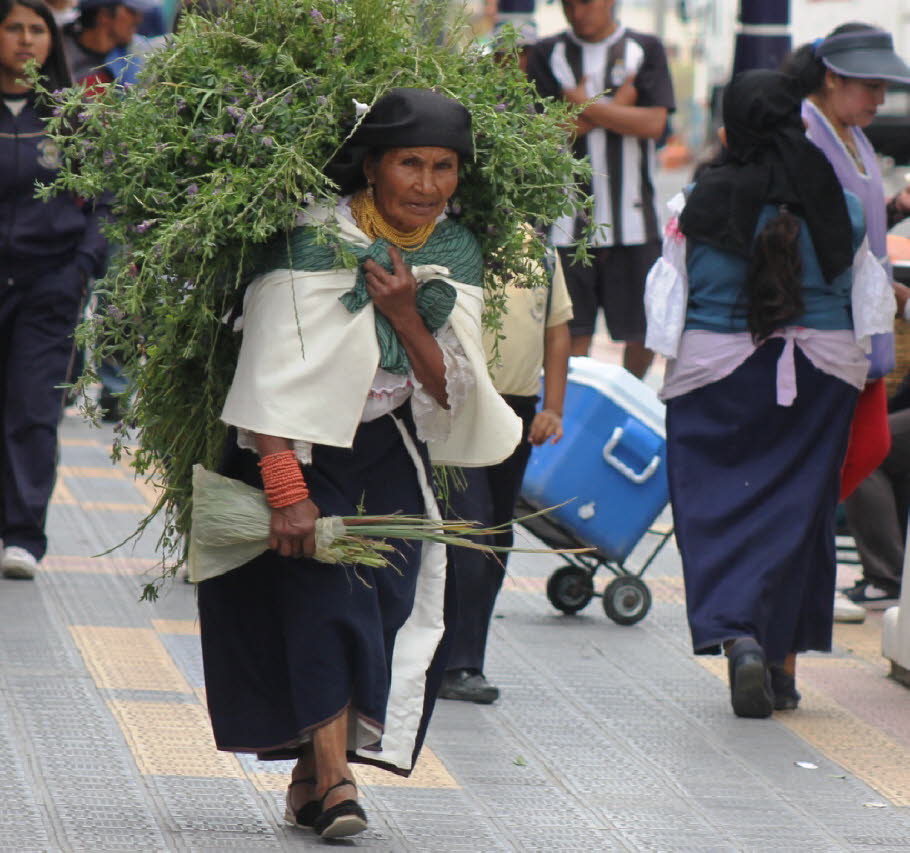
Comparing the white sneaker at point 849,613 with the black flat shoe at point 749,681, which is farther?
the white sneaker at point 849,613

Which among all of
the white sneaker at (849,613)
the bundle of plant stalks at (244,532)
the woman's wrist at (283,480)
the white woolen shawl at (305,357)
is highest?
the white woolen shawl at (305,357)

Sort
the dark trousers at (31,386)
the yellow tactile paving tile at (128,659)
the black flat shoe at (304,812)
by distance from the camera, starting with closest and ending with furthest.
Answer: the black flat shoe at (304,812) → the yellow tactile paving tile at (128,659) → the dark trousers at (31,386)

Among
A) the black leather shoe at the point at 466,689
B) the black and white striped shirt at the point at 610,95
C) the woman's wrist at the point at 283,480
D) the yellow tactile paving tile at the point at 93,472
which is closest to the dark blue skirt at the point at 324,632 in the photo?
the woman's wrist at the point at 283,480

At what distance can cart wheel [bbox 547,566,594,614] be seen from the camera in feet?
24.9

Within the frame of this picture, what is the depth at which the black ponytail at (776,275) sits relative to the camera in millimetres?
6180

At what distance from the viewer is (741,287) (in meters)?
6.31

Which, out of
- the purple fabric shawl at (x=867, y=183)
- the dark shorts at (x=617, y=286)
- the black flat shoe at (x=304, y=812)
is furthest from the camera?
the dark shorts at (x=617, y=286)

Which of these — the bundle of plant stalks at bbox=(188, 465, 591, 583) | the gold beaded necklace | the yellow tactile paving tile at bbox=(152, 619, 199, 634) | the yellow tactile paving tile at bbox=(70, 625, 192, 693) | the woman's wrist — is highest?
the gold beaded necklace

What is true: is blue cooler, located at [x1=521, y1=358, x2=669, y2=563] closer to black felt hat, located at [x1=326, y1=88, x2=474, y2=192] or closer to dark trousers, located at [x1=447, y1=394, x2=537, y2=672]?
dark trousers, located at [x1=447, y1=394, x2=537, y2=672]

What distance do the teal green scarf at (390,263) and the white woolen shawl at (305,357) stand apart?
0.02 meters

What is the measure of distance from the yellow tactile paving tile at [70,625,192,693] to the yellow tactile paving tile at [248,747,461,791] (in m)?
0.90

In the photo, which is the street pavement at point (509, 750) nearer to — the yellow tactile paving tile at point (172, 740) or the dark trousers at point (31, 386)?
the yellow tactile paving tile at point (172, 740)

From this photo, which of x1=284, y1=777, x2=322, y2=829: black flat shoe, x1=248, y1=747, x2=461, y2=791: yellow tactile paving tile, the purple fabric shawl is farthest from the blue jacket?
x1=284, y1=777, x2=322, y2=829: black flat shoe

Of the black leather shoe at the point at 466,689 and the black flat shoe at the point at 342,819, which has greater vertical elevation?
the black flat shoe at the point at 342,819
